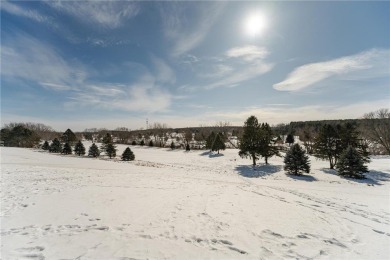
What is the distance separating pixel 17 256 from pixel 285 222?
9416 millimetres

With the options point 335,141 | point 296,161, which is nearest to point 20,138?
point 296,161

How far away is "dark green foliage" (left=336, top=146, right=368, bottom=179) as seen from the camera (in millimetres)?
26328

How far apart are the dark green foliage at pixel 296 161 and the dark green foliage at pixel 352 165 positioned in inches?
167

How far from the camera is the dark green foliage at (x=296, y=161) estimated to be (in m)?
27.5

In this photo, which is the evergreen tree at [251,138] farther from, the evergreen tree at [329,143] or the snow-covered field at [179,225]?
the snow-covered field at [179,225]

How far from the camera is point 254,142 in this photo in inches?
1375

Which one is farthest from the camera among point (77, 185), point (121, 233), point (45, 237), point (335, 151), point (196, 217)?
point (335, 151)

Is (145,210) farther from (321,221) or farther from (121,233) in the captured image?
(321,221)

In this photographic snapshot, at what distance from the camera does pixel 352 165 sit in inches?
1047

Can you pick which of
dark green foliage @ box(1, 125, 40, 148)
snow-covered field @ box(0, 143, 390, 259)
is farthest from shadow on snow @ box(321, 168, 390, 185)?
dark green foliage @ box(1, 125, 40, 148)

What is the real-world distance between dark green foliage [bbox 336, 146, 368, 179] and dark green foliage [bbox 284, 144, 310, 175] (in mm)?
4231

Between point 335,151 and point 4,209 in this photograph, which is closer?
point 4,209

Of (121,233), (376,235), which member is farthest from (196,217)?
(376,235)

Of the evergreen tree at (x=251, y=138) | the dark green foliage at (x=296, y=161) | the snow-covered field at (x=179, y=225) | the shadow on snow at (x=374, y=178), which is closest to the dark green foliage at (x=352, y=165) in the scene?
the shadow on snow at (x=374, y=178)
